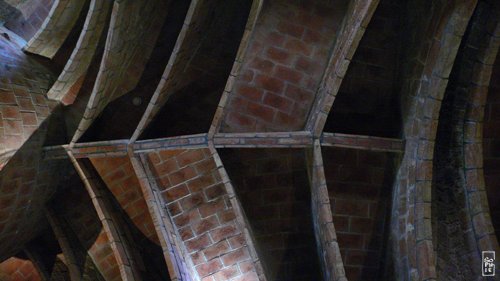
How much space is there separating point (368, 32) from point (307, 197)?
2.19 meters

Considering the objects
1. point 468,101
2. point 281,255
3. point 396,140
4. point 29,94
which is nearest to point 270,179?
point 281,255

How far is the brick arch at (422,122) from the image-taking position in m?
5.97

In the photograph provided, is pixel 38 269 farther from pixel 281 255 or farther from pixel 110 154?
pixel 281 255

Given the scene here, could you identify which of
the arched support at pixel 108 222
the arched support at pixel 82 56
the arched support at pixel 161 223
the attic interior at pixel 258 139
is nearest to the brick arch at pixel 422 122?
the attic interior at pixel 258 139

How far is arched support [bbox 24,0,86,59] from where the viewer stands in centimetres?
821

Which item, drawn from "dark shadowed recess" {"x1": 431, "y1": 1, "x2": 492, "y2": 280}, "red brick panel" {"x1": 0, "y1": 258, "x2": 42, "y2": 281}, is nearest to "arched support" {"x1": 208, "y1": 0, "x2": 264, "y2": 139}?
"dark shadowed recess" {"x1": 431, "y1": 1, "x2": 492, "y2": 280}

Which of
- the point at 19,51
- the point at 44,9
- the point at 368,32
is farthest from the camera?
the point at 44,9

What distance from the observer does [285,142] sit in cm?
681

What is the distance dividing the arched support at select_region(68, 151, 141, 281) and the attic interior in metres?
0.02

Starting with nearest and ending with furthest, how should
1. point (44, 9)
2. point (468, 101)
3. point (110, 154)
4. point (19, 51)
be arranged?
point (468, 101)
point (110, 154)
point (19, 51)
point (44, 9)

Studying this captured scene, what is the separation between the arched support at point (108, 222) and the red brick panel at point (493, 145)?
454cm

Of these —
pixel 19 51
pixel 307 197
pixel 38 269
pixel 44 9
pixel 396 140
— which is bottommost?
pixel 38 269

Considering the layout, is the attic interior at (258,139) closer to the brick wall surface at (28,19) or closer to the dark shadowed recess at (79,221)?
the dark shadowed recess at (79,221)

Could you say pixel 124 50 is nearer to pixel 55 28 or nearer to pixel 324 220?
pixel 55 28
